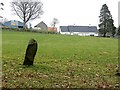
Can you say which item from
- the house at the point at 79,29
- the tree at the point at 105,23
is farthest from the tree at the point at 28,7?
the house at the point at 79,29

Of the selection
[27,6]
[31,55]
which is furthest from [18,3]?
[31,55]

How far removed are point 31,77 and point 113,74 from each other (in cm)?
400

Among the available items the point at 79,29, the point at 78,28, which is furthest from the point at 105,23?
the point at 78,28

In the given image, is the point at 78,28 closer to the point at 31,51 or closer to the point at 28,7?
the point at 28,7

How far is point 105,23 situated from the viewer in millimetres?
92312

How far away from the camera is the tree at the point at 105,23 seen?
3645 inches

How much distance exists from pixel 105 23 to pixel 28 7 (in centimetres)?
2532

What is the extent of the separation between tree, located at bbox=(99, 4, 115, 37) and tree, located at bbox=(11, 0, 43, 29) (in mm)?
20372

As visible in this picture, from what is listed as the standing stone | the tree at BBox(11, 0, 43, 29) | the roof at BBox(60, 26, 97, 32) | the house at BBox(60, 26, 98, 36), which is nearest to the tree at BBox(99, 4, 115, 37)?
the tree at BBox(11, 0, 43, 29)

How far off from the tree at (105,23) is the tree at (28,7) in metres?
20.4

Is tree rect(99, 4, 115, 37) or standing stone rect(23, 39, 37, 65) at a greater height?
tree rect(99, 4, 115, 37)

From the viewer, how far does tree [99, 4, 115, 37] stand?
304 feet

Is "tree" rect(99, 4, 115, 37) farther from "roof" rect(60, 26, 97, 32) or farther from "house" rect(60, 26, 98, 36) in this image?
"roof" rect(60, 26, 97, 32)

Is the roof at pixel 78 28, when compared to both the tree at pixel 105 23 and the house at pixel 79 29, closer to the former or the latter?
the house at pixel 79 29
